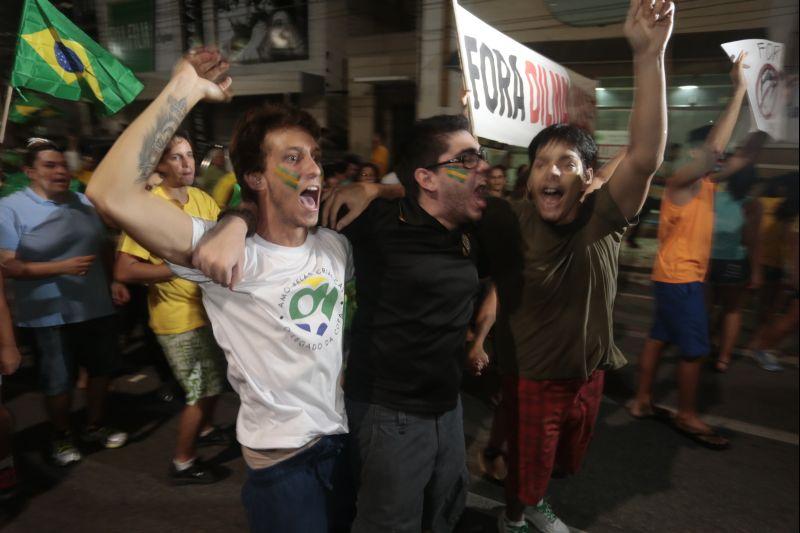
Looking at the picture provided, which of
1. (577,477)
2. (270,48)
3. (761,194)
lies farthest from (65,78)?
(270,48)

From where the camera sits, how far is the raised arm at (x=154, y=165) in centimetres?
125

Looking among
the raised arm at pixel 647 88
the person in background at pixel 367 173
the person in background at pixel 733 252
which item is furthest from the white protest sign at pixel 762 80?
the person in background at pixel 367 173

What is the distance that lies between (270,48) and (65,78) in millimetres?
14070

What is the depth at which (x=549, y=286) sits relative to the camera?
2205 millimetres

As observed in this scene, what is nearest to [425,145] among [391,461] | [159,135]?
[159,135]

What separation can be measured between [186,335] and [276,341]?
1663 mm

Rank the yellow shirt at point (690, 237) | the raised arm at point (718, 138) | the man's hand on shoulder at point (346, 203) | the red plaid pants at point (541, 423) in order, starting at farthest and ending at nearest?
the yellow shirt at point (690, 237) → the raised arm at point (718, 138) → the red plaid pants at point (541, 423) → the man's hand on shoulder at point (346, 203)

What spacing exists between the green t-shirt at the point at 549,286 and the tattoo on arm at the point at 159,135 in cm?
125

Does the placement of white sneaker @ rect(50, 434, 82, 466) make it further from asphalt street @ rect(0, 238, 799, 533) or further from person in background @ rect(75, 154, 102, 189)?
→ person in background @ rect(75, 154, 102, 189)

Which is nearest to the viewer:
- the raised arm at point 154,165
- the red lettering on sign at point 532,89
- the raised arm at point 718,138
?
the raised arm at point 154,165

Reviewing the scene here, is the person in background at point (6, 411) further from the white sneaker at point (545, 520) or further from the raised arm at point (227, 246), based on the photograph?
the white sneaker at point (545, 520)

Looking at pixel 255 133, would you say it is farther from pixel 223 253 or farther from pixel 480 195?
pixel 480 195

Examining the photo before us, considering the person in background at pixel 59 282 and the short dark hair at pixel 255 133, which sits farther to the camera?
the person in background at pixel 59 282

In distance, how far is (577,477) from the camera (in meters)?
3.14
